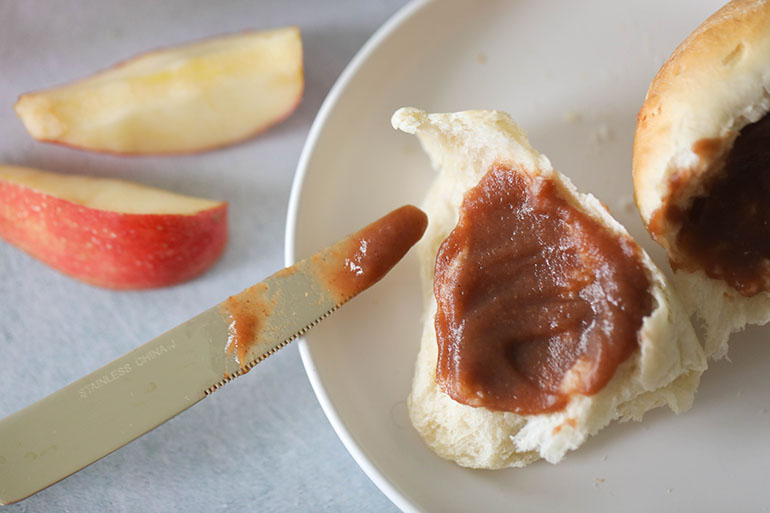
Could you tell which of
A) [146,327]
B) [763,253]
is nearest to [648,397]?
[763,253]

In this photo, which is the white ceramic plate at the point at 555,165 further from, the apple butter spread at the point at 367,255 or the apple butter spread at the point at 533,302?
the apple butter spread at the point at 533,302

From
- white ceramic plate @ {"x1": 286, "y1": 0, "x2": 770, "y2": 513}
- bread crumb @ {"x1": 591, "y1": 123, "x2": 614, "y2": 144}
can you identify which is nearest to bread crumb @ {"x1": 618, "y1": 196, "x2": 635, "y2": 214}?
white ceramic plate @ {"x1": 286, "y1": 0, "x2": 770, "y2": 513}

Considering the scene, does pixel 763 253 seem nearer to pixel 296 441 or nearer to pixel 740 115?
pixel 740 115

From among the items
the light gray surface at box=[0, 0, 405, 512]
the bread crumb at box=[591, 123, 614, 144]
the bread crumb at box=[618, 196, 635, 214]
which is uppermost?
the bread crumb at box=[591, 123, 614, 144]

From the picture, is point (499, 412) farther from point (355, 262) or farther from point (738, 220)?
point (738, 220)

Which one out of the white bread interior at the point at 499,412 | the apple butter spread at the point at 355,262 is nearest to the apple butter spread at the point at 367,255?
the apple butter spread at the point at 355,262

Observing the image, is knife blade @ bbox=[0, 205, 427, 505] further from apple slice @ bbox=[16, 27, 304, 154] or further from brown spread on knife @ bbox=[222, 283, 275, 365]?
apple slice @ bbox=[16, 27, 304, 154]

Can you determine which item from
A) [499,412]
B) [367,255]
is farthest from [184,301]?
[499,412]
